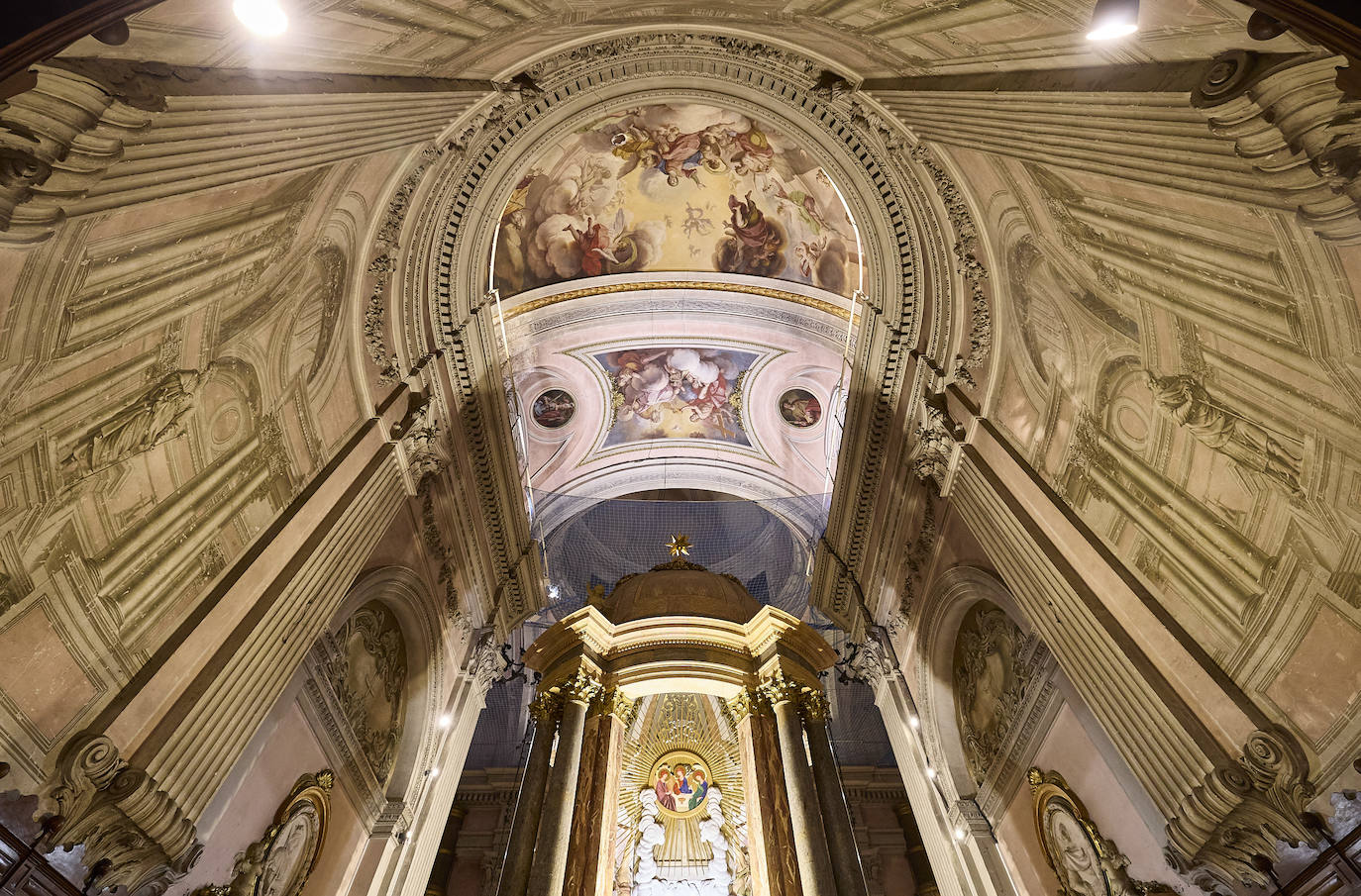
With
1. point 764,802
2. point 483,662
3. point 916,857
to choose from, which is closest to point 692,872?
point 764,802

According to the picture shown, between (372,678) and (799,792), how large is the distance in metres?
5.03

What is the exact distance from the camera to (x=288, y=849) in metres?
6.22

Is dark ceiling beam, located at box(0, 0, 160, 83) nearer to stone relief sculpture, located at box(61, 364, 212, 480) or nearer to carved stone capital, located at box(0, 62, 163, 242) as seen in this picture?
carved stone capital, located at box(0, 62, 163, 242)

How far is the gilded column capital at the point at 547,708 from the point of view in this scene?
9.55m

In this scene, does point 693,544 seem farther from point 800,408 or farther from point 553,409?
point 553,409

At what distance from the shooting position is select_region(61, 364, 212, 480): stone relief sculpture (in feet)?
14.1

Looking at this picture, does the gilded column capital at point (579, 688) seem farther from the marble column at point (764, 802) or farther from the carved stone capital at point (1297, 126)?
the carved stone capital at point (1297, 126)

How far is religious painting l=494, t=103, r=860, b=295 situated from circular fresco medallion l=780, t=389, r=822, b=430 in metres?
2.92

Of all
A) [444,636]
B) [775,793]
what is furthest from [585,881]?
[444,636]

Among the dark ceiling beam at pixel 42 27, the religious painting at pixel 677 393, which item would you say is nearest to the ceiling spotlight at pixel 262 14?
the dark ceiling beam at pixel 42 27

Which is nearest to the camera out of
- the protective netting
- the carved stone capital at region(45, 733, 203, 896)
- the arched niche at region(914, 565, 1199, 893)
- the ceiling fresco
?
the carved stone capital at region(45, 733, 203, 896)

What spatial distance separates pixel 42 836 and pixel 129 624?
1297 mm

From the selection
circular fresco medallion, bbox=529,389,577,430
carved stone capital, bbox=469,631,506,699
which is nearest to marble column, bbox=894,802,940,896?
carved stone capital, bbox=469,631,506,699

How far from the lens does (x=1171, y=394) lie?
5203mm
